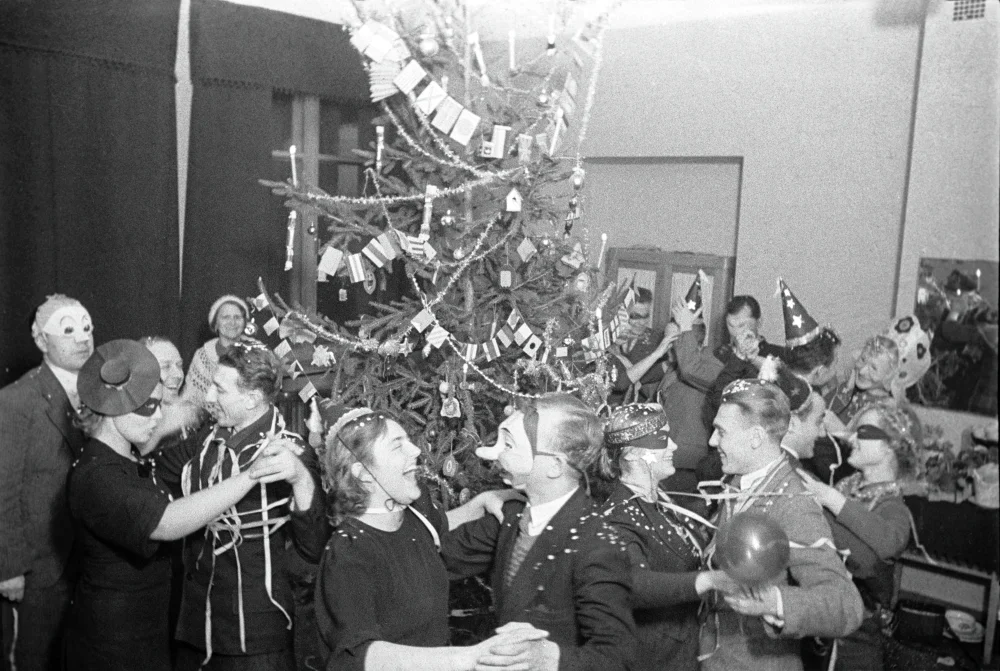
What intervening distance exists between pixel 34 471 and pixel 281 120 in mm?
2766

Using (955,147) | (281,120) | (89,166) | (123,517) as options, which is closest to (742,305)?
(955,147)

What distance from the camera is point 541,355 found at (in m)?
4.16

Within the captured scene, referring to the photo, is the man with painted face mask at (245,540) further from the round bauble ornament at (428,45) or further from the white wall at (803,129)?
the white wall at (803,129)

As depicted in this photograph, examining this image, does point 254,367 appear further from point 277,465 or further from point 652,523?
point 652,523

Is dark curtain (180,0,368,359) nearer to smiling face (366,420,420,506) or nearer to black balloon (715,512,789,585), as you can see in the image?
smiling face (366,420,420,506)

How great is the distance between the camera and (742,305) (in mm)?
3486

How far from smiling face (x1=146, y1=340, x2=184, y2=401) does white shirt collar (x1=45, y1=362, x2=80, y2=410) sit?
0.97 ft

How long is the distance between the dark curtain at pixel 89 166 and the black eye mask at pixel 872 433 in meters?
3.04

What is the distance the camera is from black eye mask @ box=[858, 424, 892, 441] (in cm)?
290

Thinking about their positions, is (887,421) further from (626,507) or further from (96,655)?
(96,655)

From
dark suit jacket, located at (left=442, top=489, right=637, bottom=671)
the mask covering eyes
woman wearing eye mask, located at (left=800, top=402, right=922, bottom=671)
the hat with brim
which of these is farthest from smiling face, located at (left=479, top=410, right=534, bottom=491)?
the mask covering eyes

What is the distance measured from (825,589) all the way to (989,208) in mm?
1274

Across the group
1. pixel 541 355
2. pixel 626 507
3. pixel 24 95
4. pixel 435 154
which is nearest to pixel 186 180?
pixel 24 95

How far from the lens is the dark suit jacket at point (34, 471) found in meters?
3.27
